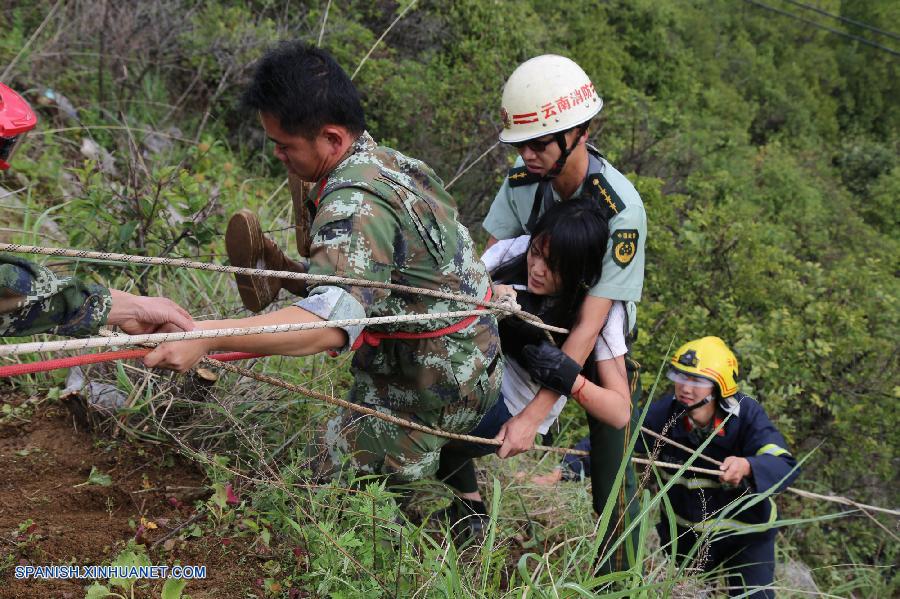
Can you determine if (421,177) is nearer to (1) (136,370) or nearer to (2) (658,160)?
(1) (136,370)

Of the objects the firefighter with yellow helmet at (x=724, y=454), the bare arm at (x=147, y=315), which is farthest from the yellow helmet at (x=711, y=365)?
the bare arm at (x=147, y=315)

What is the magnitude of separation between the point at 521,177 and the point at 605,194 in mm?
382

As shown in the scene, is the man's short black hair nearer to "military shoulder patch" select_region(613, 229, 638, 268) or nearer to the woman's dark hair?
the woman's dark hair

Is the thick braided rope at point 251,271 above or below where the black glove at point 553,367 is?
above

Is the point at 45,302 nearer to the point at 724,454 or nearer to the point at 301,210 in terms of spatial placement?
the point at 301,210

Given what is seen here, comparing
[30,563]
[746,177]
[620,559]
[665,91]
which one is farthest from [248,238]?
[665,91]

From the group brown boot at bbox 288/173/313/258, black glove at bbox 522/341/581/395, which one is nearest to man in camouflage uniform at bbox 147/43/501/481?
black glove at bbox 522/341/581/395

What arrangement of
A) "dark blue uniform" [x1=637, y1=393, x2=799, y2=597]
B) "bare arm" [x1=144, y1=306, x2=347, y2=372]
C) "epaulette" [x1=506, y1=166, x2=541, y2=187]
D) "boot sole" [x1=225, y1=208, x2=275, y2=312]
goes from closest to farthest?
"bare arm" [x1=144, y1=306, x2=347, y2=372] < "boot sole" [x1=225, y1=208, x2=275, y2=312] < "epaulette" [x1=506, y1=166, x2=541, y2=187] < "dark blue uniform" [x1=637, y1=393, x2=799, y2=597]

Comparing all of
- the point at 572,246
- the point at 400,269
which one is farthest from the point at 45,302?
the point at 572,246

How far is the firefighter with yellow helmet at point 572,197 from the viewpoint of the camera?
2623 mm

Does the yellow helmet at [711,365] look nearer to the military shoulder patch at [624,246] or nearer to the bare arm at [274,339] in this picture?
the military shoulder patch at [624,246]

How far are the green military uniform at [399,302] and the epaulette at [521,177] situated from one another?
73 centimetres

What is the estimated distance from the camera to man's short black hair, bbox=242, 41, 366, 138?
6.15 ft

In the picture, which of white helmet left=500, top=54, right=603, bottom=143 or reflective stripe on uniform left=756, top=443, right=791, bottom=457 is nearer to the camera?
white helmet left=500, top=54, right=603, bottom=143
